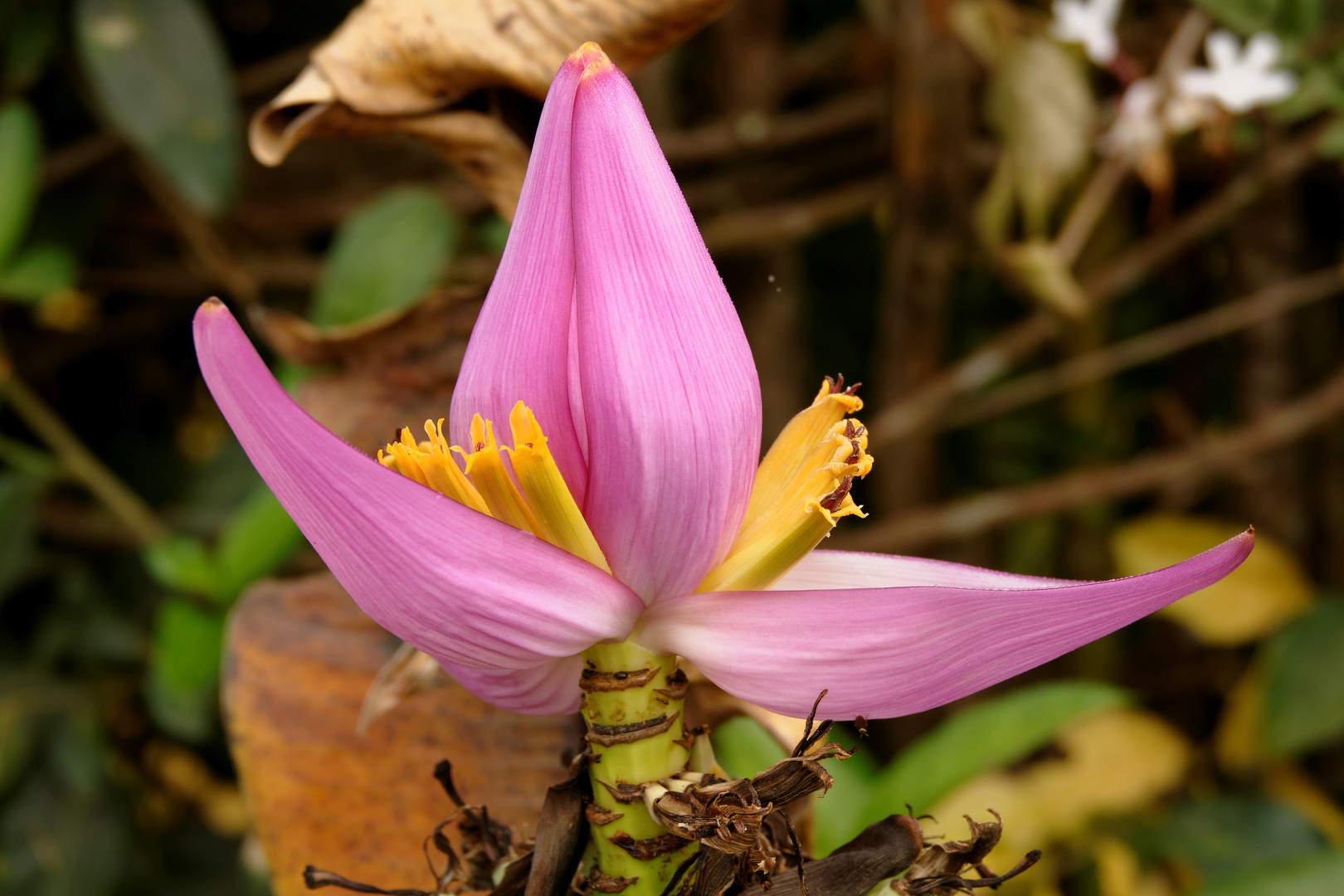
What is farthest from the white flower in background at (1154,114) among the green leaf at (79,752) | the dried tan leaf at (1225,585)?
the green leaf at (79,752)

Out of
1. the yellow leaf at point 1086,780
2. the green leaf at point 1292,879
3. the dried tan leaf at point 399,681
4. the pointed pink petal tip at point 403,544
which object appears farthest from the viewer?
the yellow leaf at point 1086,780

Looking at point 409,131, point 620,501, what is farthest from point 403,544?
point 409,131

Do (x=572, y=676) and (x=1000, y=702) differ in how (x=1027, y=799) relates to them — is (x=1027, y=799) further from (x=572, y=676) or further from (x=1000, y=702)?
(x=572, y=676)

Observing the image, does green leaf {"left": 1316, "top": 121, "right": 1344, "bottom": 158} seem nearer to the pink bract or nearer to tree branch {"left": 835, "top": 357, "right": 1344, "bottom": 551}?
tree branch {"left": 835, "top": 357, "right": 1344, "bottom": 551}

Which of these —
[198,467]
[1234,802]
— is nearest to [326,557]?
[198,467]

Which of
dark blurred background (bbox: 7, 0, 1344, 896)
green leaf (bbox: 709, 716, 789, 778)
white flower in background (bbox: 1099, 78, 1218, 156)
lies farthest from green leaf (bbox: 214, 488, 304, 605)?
white flower in background (bbox: 1099, 78, 1218, 156)

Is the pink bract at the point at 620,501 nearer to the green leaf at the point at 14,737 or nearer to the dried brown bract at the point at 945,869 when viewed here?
the dried brown bract at the point at 945,869

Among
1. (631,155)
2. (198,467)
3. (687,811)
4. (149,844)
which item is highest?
(631,155)
